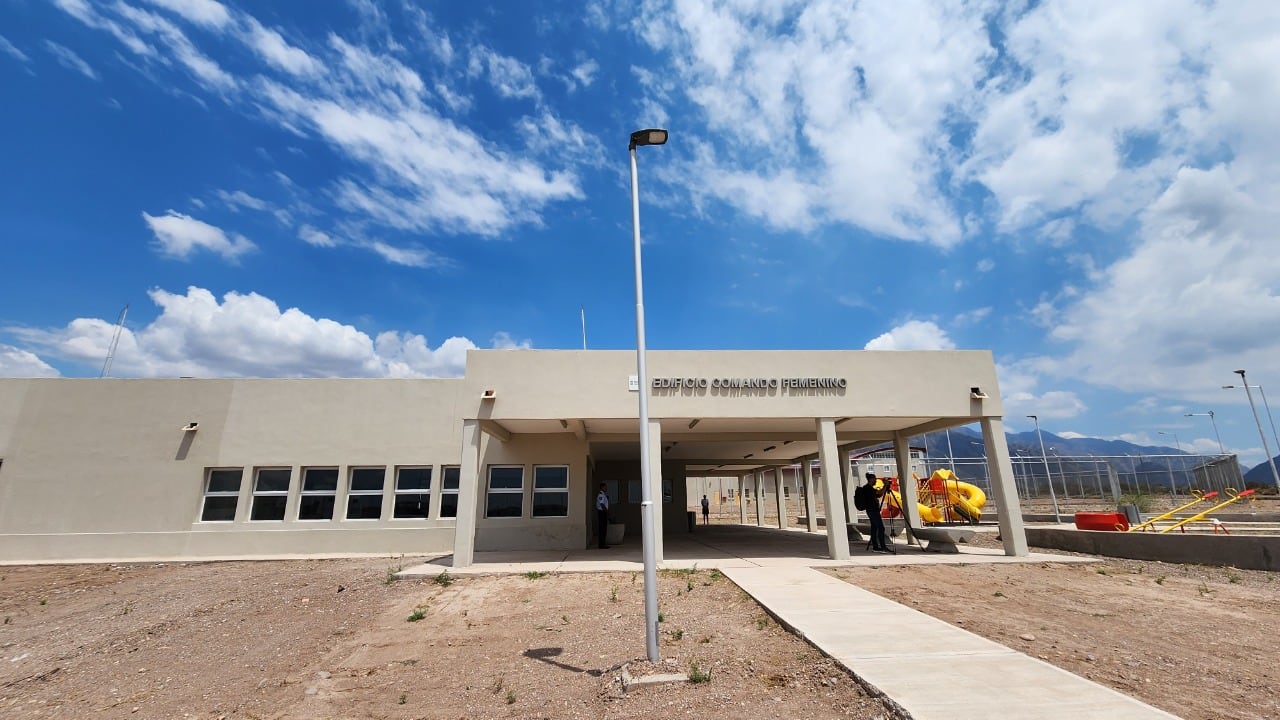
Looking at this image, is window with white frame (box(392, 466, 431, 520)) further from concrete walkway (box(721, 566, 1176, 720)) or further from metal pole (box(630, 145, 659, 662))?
metal pole (box(630, 145, 659, 662))

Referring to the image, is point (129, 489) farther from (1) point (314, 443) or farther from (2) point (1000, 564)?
(2) point (1000, 564)

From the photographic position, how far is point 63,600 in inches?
443

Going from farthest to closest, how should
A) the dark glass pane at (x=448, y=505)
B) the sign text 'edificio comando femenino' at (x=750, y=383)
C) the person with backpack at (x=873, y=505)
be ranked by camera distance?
the dark glass pane at (x=448, y=505)
the person with backpack at (x=873, y=505)
the sign text 'edificio comando femenino' at (x=750, y=383)

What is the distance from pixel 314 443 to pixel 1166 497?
39.1 m

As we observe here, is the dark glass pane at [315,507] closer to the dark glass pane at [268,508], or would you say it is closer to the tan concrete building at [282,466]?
the tan concrete building at [282,466]

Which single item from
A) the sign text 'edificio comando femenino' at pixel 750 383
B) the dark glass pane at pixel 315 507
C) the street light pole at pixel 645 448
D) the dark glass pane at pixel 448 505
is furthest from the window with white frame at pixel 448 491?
the street light pole at pixel 645 448

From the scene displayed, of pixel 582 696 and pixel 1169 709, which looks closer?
pixel 1169 709

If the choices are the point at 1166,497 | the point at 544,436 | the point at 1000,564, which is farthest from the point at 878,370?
the point at 1166,497

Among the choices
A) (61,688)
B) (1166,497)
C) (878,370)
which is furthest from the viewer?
(1166,497)

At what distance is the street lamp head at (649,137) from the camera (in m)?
6.58

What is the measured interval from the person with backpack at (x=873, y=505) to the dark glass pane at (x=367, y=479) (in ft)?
45.4

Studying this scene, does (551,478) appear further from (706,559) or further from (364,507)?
(364,507)

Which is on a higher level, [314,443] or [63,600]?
[314,443]

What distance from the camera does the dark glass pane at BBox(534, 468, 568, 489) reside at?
16.6 meters
